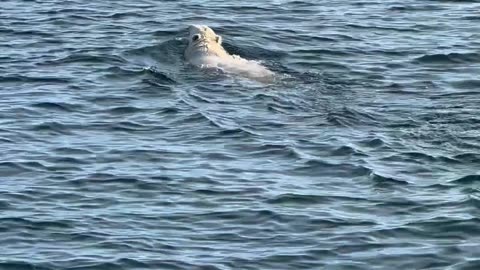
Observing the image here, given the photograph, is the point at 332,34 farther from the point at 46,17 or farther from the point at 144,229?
the point at 144,229

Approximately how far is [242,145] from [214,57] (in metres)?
5.24

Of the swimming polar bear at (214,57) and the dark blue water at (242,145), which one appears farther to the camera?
the swimming polar bear at (214,57)

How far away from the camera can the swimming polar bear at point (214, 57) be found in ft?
68.5

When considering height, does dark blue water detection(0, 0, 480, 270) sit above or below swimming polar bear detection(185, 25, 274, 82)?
below

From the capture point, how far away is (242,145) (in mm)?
16938

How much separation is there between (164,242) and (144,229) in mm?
479

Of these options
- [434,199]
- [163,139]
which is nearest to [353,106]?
[163,139]

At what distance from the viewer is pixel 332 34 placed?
24.9 meters

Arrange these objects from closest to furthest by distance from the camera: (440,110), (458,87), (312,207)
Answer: (312,207) < (440,110) < (458,87)

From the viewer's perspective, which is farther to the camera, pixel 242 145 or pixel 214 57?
pixel 214 57

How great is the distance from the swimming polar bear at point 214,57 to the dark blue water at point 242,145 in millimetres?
294

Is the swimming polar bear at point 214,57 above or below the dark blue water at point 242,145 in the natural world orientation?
above

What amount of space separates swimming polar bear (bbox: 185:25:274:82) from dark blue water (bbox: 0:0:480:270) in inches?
11.6

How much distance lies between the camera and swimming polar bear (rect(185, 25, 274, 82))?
20.9 m
